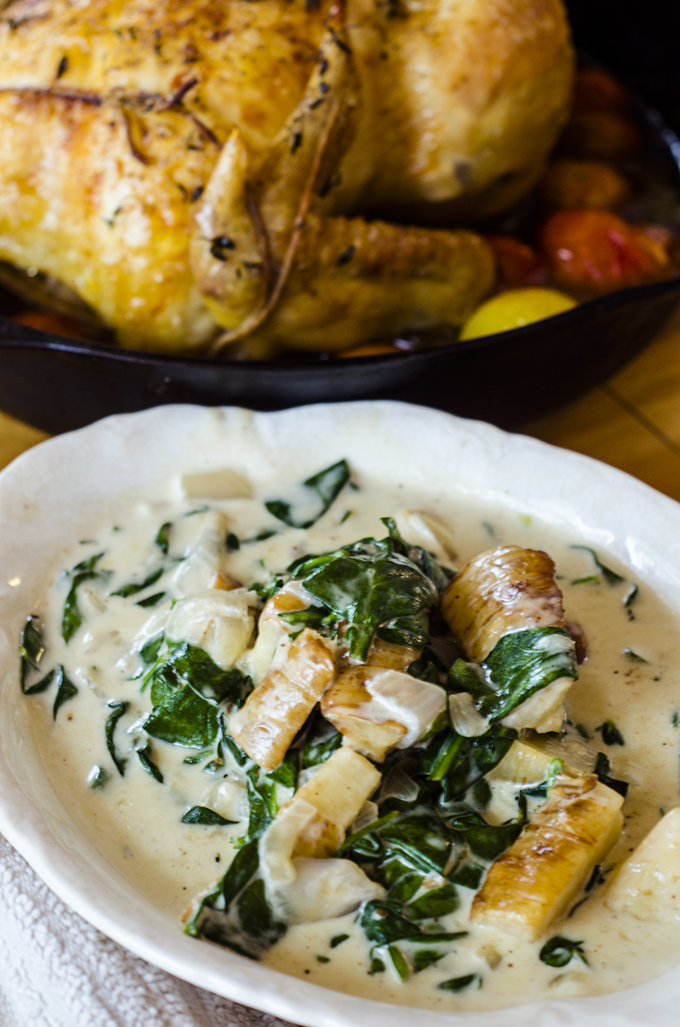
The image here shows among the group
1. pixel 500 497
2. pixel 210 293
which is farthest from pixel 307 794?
pixel 210 293

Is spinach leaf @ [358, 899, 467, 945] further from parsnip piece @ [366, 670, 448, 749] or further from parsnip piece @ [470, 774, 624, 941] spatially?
parsnip piece @ [366, 670, 448, 749]

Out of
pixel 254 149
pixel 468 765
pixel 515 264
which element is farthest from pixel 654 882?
pixel 515 264

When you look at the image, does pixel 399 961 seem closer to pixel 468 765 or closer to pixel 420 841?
pixel 420 841

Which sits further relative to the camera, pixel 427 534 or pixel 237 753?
pixel 427 534

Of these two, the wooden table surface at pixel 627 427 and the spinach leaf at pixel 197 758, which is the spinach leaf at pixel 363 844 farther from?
the wooden table surface at pixel 627 427

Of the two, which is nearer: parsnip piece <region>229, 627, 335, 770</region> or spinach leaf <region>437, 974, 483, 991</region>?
spinach leaf <region>437, 974, 483, 991</region>

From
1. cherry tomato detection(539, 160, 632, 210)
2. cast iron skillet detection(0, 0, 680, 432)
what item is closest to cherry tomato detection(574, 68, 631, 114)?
cherry tomato detection(539, 160, 632, 210)

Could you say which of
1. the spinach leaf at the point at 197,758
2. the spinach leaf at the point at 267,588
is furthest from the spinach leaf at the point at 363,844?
the spinach leaf at the point at 267,588
